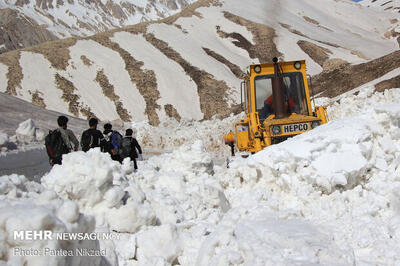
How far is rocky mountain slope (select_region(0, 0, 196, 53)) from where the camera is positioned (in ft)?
192

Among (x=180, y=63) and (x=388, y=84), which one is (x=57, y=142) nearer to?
(x=388, y=84)

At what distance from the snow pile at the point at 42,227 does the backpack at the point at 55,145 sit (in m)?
2.76

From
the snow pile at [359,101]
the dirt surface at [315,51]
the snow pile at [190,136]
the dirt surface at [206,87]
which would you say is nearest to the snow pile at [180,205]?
the snow pile at [359,101]

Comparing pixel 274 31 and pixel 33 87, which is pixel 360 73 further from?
pixel 274 31

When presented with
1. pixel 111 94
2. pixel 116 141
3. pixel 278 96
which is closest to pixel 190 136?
pixel 278 96

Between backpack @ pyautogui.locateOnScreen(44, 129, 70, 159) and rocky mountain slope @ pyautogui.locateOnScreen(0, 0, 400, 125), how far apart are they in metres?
11.5

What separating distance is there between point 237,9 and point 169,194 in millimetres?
46199

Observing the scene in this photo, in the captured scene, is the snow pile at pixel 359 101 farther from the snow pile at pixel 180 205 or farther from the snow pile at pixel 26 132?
the snow pile at pixel 26 132

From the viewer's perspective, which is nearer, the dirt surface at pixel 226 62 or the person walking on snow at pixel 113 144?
the person walking on snow at pixel 113 144

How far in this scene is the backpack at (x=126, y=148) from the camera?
267 inches

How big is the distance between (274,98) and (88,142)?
3701 millimetres

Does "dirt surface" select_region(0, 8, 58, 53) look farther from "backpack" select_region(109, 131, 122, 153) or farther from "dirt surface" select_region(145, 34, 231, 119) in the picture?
"backpack" select_region(109, 131, 122, 153)

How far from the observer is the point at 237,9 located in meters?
47.4

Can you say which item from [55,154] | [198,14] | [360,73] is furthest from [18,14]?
[55,154]
